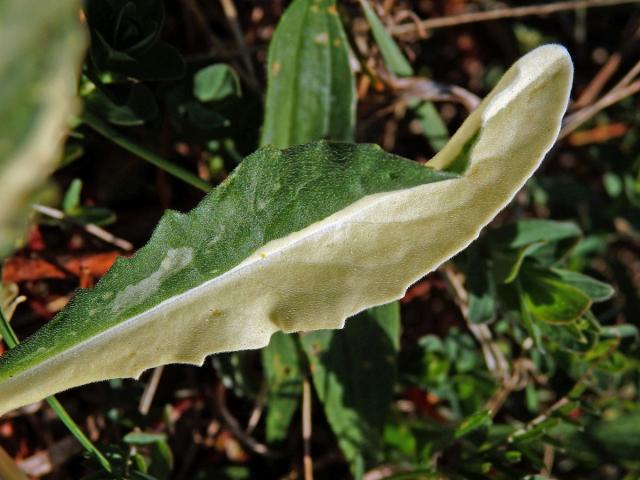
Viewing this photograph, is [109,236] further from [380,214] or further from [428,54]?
[428,54]

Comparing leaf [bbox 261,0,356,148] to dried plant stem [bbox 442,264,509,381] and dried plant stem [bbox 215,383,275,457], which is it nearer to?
dried plant stem [bbox 442,264,509,381]

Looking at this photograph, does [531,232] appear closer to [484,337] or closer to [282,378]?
[484,337]

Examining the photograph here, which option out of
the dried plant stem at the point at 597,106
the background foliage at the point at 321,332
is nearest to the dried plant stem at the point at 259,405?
the background foliage at the point at 321,332

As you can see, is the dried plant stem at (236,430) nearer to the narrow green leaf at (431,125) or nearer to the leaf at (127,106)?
→ the leaf at (127,106)

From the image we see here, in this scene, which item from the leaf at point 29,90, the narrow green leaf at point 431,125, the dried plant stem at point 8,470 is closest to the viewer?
the leaf at point 29,90

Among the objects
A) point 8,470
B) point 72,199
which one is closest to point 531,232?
point 72,199

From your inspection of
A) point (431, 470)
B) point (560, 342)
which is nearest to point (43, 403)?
point (431, 470)

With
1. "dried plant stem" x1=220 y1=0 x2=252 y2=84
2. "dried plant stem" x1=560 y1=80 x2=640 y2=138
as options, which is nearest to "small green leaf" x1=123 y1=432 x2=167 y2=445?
"dried plant stem" x1=220 y1=0 x2=252 y2=84
